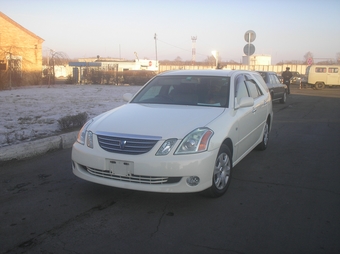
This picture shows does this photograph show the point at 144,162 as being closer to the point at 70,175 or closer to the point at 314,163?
the point at 70,175

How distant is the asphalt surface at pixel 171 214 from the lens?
3289mm

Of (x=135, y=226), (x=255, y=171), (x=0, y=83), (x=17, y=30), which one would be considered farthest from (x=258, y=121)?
(x=17, y=30)

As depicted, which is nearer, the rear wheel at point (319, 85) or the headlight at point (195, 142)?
the headlight at point (195, 142)

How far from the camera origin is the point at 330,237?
3451mm

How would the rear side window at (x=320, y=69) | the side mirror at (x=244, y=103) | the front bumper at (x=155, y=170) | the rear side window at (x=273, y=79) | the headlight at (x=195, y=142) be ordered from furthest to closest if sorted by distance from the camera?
the rear side window at (x=320, y=69)
the rear side window at (x=273, y=79)
the side mirror at (x=244, y=103)
the headlight at (x=195, y=142)
the front bumper at (x=155, y=170)

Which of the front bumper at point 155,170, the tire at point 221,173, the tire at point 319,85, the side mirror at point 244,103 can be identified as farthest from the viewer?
the tire at point 319,85

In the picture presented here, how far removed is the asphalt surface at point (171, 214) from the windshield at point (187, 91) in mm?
1271

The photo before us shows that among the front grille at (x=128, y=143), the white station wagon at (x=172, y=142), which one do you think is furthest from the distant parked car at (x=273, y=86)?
the front grille at (x=128, y=143)

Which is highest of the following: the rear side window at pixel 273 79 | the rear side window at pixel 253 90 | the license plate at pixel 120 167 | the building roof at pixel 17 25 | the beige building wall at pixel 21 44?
the building roof at pixel 17 25

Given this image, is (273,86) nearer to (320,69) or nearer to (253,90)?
(253,90)

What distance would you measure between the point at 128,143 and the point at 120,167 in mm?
287

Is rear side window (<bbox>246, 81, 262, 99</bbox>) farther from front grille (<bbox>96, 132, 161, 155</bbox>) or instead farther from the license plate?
the license plate

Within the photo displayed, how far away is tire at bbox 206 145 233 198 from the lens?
4312mm

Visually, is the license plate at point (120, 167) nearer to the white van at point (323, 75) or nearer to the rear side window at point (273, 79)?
the rear side window at point (273, 79)
